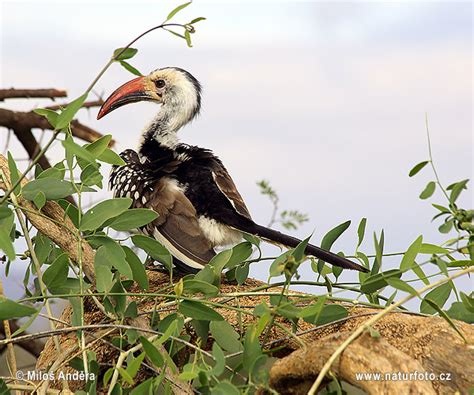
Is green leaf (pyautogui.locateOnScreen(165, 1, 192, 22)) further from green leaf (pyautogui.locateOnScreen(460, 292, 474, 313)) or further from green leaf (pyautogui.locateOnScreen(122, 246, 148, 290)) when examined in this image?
green leaf (pyautogui.locateOnScreen(460, 292, 474, 313))

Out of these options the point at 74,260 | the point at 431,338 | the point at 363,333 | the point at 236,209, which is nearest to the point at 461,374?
the point at 431,338

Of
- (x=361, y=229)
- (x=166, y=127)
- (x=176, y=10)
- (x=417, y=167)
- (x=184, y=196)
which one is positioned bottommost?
(x=184, y=196)

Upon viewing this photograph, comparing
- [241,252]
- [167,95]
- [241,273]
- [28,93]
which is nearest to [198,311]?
[241,252]

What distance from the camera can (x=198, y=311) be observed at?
1700 mm

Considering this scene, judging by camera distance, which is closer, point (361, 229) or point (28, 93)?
point (361, 229)

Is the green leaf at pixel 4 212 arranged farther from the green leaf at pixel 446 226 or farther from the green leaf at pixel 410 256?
the green leaf at pixel 446 226

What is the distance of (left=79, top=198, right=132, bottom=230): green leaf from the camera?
1.74 metres

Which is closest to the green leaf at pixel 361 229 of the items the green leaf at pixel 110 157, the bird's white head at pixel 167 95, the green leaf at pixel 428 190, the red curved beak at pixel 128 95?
the green leaf at pixel 428 190

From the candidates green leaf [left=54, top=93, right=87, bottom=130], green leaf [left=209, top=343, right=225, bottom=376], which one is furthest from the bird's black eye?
green leaf [left=209, top=343, right=225, bottom=376]

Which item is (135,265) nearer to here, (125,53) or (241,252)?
(241,252)

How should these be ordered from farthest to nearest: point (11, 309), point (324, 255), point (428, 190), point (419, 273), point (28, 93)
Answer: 1. point (28, 93)
2. point (324, 255)
3. point (428, 190)
4. point (419, 273)
5. point (11, 309)

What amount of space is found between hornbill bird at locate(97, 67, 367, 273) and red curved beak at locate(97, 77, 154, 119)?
211 millimetres

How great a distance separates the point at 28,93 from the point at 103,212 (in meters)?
2.55

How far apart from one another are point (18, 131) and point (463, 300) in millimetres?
2974
